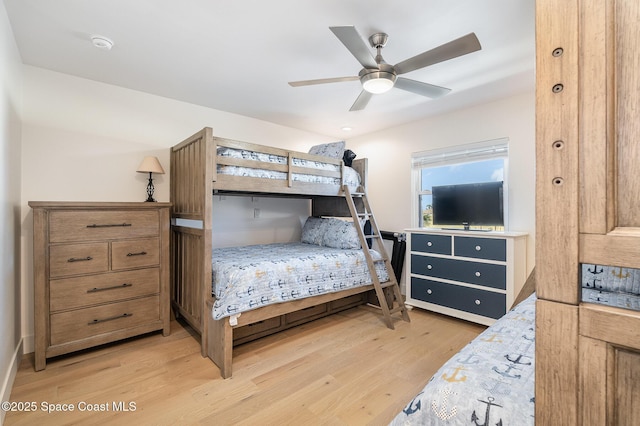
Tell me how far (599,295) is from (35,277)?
304 centimetres

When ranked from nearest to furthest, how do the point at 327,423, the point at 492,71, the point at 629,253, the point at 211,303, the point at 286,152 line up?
1. the point at 629,253
2. the point at 327,423
3. the point at 211,303
4. the point at 492,71
5. the point at 286,152

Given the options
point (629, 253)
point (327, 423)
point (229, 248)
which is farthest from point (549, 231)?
point (229, 248)

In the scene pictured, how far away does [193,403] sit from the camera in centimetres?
178

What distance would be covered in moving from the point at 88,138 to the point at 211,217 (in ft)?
5.03

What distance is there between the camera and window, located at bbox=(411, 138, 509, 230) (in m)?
3.18

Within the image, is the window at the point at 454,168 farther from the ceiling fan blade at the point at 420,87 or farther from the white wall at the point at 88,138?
the white wall at the point at 88,138

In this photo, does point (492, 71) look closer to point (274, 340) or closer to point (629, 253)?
point (629, 253)

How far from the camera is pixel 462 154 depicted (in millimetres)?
3461

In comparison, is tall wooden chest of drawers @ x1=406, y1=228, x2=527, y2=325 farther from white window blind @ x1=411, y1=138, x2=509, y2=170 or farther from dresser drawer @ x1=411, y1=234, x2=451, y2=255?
white window blind @ x1=411, y1=138, x2=509, y2=170

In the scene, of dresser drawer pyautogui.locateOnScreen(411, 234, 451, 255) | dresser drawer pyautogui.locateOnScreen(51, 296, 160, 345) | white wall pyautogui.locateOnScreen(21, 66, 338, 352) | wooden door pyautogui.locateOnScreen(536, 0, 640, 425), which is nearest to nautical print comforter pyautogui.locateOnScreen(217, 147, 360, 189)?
dresser drawer pyautogui.locateOnScreen(411, 234, 451, 255)

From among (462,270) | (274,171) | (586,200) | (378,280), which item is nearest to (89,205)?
(274,171)

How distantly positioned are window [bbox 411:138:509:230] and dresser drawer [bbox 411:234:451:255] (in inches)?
12.9

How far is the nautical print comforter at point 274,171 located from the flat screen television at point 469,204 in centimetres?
104

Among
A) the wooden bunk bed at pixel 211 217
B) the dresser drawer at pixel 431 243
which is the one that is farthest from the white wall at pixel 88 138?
the dresser drawer at pixel 431 243
